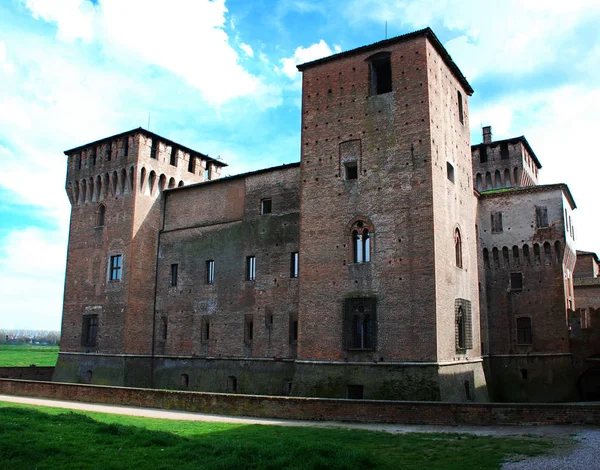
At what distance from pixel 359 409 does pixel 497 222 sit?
15.3 m

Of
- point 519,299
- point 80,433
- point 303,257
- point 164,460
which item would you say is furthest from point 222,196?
point 164,460

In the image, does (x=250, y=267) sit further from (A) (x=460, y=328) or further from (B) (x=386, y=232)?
(A) (x=460, y=328)

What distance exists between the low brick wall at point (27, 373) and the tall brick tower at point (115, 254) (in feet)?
7.15

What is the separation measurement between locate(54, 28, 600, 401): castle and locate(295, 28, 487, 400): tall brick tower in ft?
0.22

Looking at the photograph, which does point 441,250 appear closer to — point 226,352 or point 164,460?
point 226,352

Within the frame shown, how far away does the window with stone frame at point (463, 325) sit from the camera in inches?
838

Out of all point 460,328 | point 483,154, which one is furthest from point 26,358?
point 460,328

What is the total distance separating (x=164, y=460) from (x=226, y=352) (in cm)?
1665

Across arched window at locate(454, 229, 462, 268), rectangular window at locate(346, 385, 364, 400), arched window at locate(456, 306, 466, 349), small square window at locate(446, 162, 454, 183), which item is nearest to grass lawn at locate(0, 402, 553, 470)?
rectangular window at locate(346, 385, 364, 400)

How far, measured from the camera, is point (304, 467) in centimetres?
884

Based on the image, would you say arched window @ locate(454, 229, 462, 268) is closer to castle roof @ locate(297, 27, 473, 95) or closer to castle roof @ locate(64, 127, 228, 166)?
castle roof @ locate(297, 27, 473, 95)

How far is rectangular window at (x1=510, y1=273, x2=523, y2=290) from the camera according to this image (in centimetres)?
2722

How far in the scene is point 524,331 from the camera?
26.8 meters

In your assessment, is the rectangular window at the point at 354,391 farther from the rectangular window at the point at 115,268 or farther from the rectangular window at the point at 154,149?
the rectangular window at the point at 154,149
